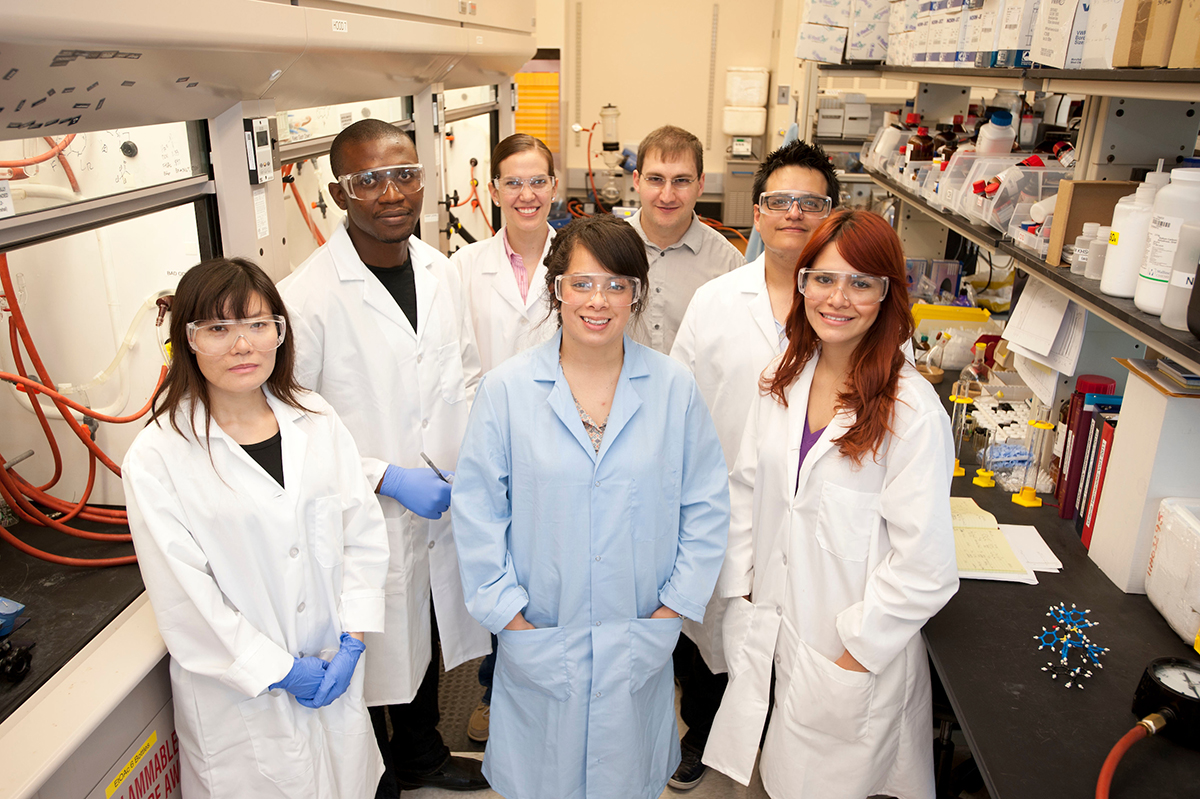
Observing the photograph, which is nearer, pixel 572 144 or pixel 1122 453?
pixel 1122 453

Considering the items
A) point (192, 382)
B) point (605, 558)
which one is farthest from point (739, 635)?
point (192, 382)

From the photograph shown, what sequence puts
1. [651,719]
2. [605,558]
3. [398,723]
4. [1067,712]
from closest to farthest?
[1067,712] → [605,558] → [651,719] → [398,723]

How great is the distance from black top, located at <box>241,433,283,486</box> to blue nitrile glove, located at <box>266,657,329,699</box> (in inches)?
13.8

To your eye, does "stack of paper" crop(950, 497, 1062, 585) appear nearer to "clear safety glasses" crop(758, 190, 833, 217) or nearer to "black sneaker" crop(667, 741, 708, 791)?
"clear safety glasses" crop(758, 190, 833, 217)

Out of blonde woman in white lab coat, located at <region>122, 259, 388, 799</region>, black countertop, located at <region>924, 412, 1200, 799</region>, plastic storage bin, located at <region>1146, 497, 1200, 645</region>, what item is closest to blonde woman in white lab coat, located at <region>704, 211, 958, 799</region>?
black countertop, located at <region>924, 412, 1200, 799</region>

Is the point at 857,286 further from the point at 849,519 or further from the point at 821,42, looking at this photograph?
the point at 821,42

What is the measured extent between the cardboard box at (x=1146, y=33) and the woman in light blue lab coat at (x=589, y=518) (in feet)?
3.10

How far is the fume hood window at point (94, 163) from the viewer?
137 cm

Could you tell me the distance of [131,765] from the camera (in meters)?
1.56

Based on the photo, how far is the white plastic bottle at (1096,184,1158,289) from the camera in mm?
1579

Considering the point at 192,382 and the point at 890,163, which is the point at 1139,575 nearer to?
the point at 192,382

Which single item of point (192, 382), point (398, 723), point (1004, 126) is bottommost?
point (398, 723)

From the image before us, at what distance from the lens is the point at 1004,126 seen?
2.62m

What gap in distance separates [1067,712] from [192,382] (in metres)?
1.68
